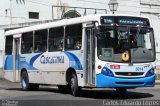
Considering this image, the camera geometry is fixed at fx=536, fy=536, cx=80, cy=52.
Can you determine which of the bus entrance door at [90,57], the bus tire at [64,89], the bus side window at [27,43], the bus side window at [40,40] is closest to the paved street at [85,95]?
the bus tire at [64,89]

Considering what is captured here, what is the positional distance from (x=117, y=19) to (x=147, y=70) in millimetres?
2165

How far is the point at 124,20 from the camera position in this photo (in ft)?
64.9

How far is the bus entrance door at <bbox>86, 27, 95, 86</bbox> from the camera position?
19486 millimetres

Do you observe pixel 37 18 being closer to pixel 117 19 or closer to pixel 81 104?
pixel 117 19

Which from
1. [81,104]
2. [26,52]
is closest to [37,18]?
[26,52]

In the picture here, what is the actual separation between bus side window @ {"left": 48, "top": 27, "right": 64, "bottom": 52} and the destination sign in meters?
2.80

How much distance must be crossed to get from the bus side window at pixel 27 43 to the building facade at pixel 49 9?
14.1 metres

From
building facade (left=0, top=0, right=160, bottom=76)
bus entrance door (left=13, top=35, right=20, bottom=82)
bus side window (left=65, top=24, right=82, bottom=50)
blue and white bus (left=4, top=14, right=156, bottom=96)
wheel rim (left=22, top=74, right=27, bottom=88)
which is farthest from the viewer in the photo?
building facade (left=0, top=0, right=160, bottom=76)

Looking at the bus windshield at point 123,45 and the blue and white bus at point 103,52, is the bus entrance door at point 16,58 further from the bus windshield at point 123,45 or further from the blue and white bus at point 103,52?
the bus windshield at point 123,45

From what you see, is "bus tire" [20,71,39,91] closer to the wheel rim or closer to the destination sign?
the wheel rim

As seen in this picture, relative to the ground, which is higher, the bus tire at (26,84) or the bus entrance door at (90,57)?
the bus entrance door at (90,57)

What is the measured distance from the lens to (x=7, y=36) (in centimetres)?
2792

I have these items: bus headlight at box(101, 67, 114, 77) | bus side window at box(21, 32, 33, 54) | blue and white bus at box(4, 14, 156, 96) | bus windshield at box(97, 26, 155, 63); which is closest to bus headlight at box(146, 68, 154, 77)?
blue and white bus at box(4, 14, 156, 96)

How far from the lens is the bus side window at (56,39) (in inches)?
→ 862
